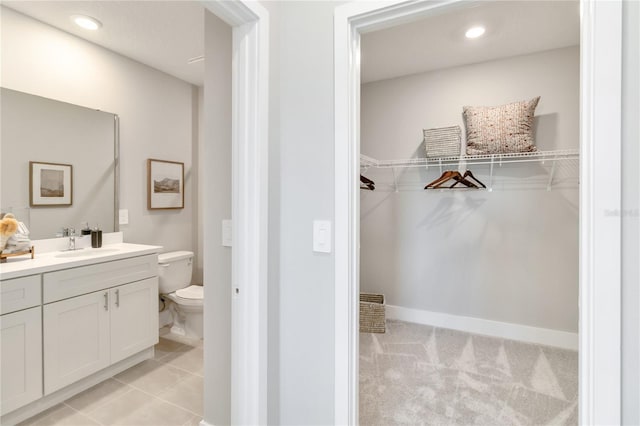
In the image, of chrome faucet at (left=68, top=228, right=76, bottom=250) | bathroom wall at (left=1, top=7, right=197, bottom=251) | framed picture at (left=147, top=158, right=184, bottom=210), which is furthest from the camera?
framed picture at (left=147, top=158, right=184, bottom=210)

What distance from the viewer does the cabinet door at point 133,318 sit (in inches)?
88.2

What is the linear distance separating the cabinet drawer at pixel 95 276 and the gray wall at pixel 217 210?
1.04 m

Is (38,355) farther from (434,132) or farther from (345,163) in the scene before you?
(434,132)

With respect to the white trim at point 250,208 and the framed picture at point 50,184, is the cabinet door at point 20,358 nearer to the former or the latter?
the framed picture at point 50,184

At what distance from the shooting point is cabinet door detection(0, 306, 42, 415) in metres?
1.69

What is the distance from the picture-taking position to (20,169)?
213 centimetres

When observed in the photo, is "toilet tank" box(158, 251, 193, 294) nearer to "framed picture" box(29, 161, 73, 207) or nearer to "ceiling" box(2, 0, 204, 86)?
"framed picture" box(29, 161, 73, 207)

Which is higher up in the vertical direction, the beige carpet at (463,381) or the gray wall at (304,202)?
the gray wall at (304,202)

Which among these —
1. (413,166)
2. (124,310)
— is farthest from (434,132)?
(124,310)

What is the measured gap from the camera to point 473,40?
2449 mm

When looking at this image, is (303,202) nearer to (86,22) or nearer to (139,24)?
(139,24)

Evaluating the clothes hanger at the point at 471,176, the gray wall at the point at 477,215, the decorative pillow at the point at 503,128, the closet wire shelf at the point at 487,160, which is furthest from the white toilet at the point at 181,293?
the decorative pillow at the point at 503,128

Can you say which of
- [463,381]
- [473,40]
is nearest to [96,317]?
[463,381]

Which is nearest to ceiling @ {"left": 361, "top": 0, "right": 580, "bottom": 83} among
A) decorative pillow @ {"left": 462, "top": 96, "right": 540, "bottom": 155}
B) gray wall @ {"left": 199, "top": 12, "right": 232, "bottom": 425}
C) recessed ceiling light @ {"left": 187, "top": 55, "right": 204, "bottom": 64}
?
decorative pillow @ {"left": 462, "top": 96, "right": 540, "bottom": 155}
